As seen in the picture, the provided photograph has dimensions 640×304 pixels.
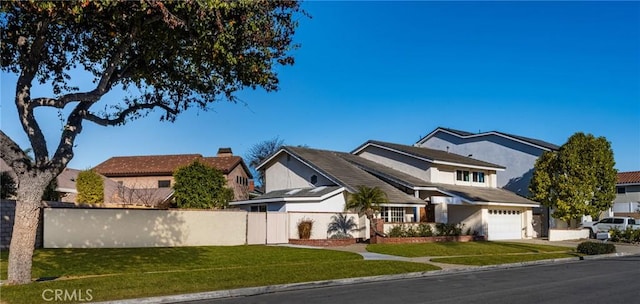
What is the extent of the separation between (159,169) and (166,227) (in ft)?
114

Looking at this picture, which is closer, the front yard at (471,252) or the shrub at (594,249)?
the front yard at (471,252)

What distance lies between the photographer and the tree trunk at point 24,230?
14094 millimetres

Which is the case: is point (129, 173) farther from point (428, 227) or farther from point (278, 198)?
point (428, 227)

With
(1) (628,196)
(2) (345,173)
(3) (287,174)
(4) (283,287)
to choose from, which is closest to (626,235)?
(2) (345,173)

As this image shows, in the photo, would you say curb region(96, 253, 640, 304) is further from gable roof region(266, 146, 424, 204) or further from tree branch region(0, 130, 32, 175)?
gable roof region(266, 146, 424, 204)

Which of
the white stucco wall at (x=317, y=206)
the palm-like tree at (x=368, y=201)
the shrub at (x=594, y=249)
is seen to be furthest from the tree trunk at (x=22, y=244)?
the shrub at (x=594, y=249)

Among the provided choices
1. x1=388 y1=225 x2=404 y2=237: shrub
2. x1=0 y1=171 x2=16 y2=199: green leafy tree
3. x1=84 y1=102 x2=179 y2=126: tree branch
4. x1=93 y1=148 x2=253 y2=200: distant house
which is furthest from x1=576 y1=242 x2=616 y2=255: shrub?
x1=93 y1=148 x2=253 y2=200: distant house

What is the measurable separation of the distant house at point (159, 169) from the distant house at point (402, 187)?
19092mm

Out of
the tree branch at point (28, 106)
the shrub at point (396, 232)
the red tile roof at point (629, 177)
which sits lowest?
the shrub at point (396, 232)

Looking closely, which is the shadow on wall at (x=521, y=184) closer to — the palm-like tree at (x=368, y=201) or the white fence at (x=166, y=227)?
the palm-like tree at (x=368, y=201)

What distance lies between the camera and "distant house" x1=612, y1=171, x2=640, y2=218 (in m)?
58.2

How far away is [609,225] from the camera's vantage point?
46281mm

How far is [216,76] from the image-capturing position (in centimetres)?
1722

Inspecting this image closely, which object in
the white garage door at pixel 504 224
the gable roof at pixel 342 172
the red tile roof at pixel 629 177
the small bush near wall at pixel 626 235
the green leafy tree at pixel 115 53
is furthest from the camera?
the red tile roof at pixel 629 177
